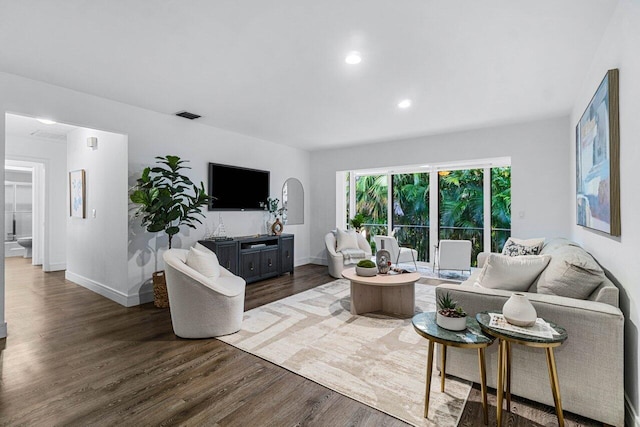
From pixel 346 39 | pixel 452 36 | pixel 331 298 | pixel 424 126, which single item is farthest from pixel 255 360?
pixel 424 126

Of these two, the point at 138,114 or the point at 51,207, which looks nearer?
the point at 138,114

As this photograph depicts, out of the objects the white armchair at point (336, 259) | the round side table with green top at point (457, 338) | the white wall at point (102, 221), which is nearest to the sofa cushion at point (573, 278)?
the round side table with green top at point (457, 338)

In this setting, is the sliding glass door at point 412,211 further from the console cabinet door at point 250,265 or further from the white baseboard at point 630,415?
the white baseboard at point 630,415

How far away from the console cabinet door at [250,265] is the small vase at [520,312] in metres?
3.87

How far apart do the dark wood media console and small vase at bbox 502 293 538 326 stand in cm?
375

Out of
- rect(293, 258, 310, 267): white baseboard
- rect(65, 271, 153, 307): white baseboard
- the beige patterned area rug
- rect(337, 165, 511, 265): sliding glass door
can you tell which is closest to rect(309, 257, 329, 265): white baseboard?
rect(293, 258, 310, 267): white baseboard

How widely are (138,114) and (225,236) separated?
6.80ft

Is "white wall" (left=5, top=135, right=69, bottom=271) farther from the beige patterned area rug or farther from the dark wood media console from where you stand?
the beige patterned area rug

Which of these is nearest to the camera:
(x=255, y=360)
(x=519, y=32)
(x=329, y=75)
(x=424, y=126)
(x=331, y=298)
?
(x=519, y=32)

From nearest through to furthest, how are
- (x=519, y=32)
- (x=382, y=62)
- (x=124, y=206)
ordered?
(x=519, y=32), (x=382, y=62), (x=124, y=206)

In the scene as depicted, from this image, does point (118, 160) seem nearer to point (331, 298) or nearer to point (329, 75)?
point (329, 75)

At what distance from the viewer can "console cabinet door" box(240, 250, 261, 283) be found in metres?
4.91

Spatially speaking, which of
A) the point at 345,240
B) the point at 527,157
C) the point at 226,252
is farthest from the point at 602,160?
the point at 226,252

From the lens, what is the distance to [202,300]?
289cm
